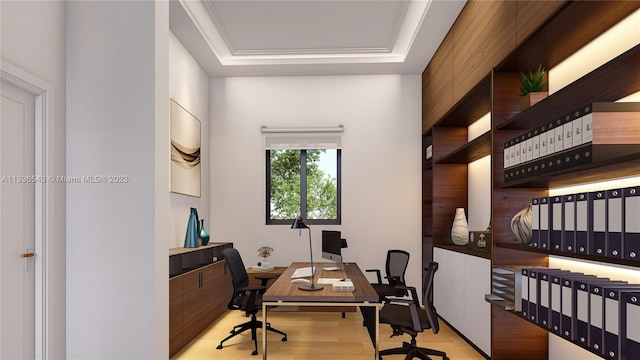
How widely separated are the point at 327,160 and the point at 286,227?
1.25 metres

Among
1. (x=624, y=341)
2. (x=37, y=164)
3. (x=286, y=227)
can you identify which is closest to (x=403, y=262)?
(x=286, y=227)

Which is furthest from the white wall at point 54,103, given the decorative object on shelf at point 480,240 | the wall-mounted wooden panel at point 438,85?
the wall-mounted wooden panel at point 438,85

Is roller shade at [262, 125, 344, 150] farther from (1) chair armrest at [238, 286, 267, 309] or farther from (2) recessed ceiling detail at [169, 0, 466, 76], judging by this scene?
(1) chair armrest at [238, 286, 267, 309]

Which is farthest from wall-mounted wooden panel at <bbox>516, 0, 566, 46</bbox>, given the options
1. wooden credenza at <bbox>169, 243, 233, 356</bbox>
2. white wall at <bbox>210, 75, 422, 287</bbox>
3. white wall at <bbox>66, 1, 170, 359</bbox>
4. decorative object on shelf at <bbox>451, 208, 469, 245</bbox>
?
wooden credenza at <bbox>169, 243, 233, 356</bbox>

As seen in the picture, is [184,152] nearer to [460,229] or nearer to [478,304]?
[460,229]

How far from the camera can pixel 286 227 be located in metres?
6.57

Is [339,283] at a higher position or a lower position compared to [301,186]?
lower

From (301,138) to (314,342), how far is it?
3170 millimetres

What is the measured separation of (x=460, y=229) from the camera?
16.8 ft

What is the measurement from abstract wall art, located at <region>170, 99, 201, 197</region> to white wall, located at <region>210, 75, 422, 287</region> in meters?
0.76

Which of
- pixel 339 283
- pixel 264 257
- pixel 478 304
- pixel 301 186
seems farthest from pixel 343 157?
pixel 478 304

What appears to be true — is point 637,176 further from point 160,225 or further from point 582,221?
point 160,225

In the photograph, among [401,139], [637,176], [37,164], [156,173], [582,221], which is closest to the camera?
[582,221]

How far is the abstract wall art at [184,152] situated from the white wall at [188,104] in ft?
0.35
